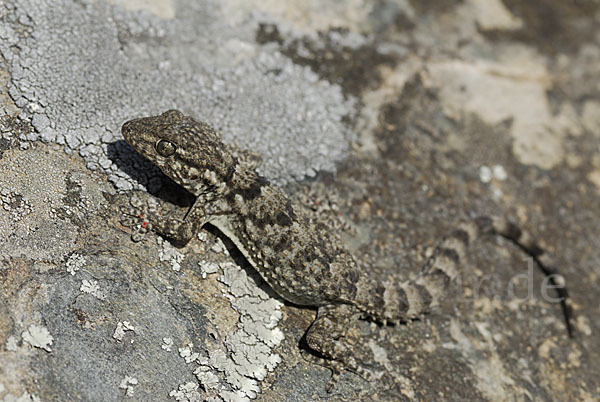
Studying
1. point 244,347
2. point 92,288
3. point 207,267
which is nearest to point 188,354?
point 244,347

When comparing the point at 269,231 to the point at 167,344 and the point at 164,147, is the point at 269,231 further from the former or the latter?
the point at 167,344

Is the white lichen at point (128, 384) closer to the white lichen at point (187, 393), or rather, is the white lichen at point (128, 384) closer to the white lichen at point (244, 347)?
the white lichen at point (187, 393)

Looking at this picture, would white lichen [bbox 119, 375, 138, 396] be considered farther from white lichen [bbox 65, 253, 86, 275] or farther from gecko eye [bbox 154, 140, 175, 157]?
gecko eye [bbox 154, 140, 175, 157]

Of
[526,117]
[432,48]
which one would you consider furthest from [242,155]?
[526,117]

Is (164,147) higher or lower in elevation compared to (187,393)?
higher

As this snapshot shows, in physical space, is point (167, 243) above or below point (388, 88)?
below

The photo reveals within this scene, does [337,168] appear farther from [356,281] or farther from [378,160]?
[356,281]
